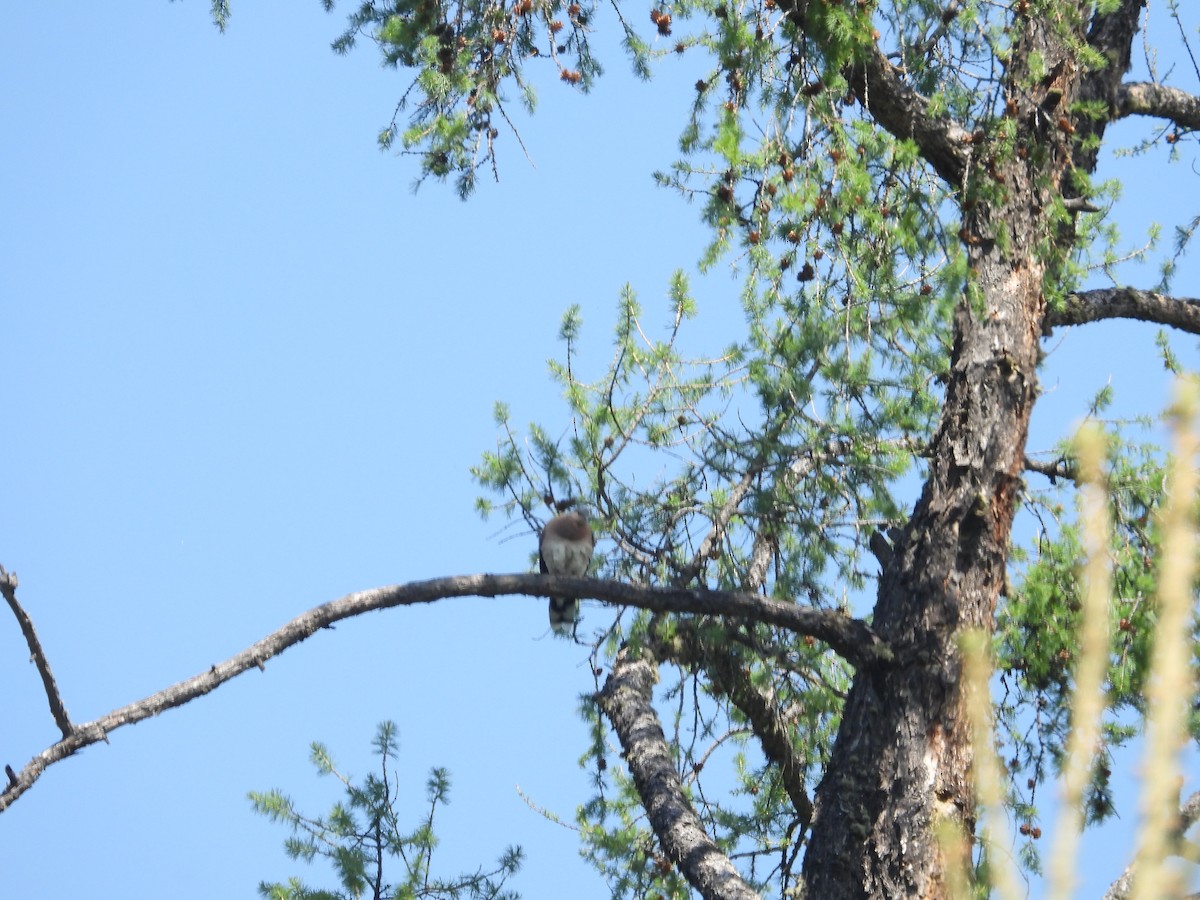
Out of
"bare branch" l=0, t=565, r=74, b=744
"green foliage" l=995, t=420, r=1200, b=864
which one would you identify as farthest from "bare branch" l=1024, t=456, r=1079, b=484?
"bare branch" l=0, t=565, r=74, b=744

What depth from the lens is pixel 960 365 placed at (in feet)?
14.6

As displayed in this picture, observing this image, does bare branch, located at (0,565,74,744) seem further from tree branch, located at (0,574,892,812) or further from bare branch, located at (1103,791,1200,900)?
bare branch, located at (1103,791,1200,900)

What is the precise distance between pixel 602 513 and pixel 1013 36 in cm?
254

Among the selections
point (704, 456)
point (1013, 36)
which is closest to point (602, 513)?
point (704, 456)

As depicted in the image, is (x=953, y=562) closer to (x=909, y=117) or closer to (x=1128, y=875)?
(x=1128, y=875)

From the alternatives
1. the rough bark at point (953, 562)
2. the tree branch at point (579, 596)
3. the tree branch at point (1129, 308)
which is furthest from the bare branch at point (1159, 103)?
the tree branch at point (579, 596)

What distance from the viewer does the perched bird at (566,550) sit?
5359mm

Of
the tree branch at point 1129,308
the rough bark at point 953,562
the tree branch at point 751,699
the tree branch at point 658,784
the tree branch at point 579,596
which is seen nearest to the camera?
the tree branch at point 579,596

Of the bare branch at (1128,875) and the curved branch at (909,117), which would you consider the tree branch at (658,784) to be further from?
the curved branch at (909,117)

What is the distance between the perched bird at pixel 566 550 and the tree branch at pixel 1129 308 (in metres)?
2.12

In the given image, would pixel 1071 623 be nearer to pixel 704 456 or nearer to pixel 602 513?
pixel 704 456

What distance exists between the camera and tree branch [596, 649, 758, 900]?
4.05 metres

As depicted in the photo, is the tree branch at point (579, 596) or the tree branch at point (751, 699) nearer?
the tree branch at point (579, 596)

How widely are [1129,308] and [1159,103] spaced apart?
1047mm
